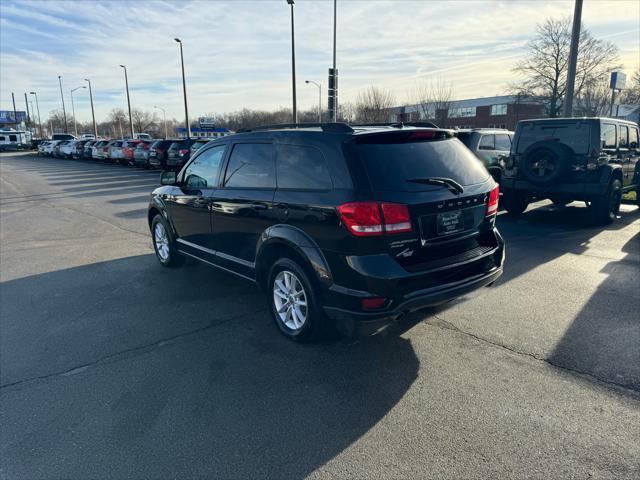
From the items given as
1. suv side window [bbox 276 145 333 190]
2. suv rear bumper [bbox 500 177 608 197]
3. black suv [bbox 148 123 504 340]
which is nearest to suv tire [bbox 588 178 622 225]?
suv rear bumper [bbox 500 177 608 197]

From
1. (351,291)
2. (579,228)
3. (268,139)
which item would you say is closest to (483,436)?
(351,291)

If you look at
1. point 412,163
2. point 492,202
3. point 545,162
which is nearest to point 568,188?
point 545,162

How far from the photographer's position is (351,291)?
132 inches

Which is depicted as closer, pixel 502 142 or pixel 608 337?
pixel 608 337

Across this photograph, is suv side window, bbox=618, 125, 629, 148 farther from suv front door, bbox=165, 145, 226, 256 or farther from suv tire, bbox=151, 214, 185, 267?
suv tire, bbox=151, 214, 185, 267

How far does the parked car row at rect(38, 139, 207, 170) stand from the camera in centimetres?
2234

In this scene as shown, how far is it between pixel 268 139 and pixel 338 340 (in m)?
1.97

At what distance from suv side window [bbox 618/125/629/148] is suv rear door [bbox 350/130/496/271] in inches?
284

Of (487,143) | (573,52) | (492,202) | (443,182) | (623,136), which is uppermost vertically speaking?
(573,52)

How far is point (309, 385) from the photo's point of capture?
132 inches

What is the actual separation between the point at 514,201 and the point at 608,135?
2107 millimetres

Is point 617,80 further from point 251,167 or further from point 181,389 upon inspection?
point 181,389

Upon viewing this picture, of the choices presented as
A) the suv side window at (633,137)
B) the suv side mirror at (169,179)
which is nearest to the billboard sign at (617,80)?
the suv side window at (633,137)

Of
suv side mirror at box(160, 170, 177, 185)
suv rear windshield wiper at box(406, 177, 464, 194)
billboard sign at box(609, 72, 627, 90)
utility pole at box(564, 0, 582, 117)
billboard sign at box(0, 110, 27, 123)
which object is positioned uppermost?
billboard sign at box(0, 110, 27, 123)
